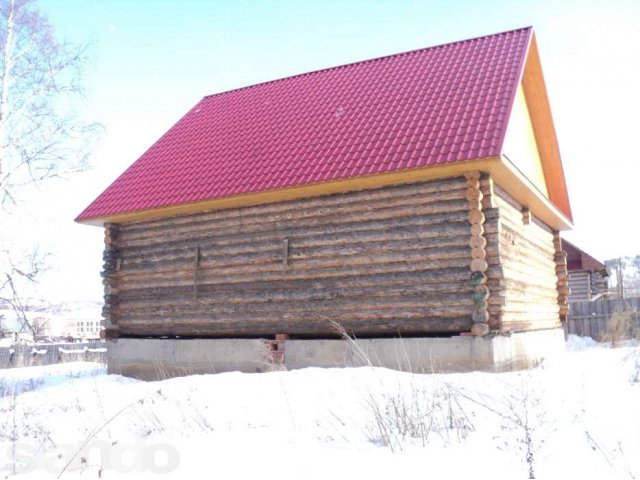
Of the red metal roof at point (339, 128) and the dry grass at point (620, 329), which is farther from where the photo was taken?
the dry grass at point (620, 329)

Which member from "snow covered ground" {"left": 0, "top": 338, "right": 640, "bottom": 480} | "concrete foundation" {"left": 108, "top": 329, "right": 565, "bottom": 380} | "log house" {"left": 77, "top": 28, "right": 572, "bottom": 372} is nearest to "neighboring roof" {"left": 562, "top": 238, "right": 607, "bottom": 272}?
"log house" {"left": 77, "top": 28, "right": 572, "bottom": 372}

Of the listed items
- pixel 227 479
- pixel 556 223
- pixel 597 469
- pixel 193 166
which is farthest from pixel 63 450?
pixel 556 223

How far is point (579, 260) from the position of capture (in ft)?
82.8

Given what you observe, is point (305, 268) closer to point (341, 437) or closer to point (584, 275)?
point (341, 437)

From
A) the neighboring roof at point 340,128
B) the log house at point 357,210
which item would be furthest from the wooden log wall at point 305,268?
the neighboring roof at point 340,128

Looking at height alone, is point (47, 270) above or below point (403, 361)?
above

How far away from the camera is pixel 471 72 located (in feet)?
36.6

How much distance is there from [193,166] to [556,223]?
891 cm

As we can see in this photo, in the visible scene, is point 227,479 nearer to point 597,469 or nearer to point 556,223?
point 597,469

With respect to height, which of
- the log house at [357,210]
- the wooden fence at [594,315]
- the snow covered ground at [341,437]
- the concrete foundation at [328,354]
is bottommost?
the snow covered ground at [341,437]

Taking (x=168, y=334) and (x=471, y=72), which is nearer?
(x=471, y=72)

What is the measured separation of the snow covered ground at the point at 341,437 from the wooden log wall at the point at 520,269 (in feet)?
8.46

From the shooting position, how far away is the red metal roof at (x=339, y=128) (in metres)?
9.60

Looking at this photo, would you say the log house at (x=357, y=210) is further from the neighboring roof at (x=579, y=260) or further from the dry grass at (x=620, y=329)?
the neighboring roof at (x=579, y=260)
